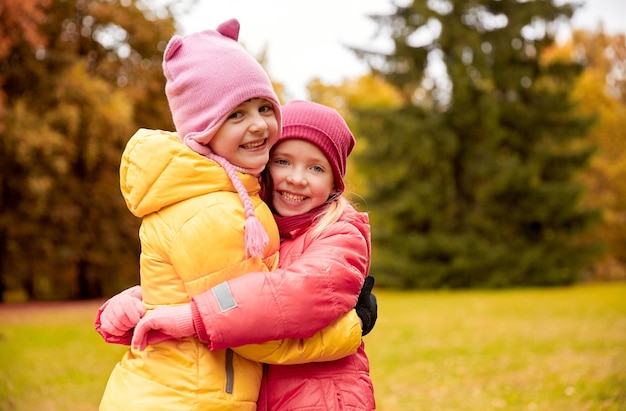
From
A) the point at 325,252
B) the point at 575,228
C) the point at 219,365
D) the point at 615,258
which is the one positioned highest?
the point at 325,252

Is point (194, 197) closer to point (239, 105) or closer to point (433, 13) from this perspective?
point (239, 105)

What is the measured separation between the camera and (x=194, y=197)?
A: 2.52m

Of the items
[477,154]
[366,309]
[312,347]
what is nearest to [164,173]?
[312,347]

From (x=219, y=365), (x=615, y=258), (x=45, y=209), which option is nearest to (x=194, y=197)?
(x=219, y=365)

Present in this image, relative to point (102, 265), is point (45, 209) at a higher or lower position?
higher

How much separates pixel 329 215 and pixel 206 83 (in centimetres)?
69

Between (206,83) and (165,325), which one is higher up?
(206,83)

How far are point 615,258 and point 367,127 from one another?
46.2 ft

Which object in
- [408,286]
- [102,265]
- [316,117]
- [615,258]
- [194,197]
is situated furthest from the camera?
[615,258]

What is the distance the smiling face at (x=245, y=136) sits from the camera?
2.63 meters

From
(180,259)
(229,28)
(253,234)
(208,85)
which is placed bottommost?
(180,259)

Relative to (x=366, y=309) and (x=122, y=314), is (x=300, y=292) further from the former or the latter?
(x=122, y=314)

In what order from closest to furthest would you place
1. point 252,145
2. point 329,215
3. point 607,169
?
point 252,145 → point 329,215 → point 607,169

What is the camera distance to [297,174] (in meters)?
2.88
